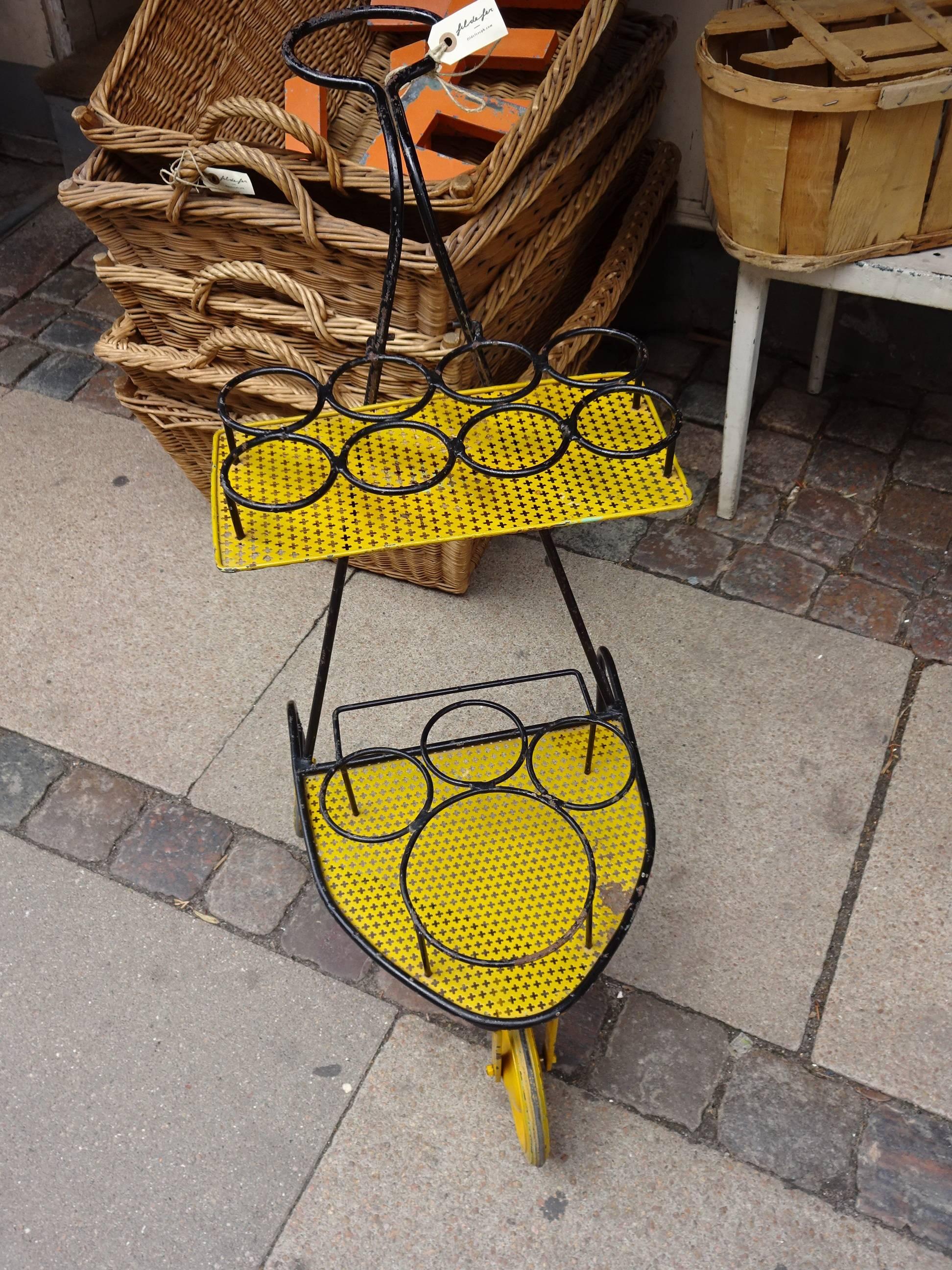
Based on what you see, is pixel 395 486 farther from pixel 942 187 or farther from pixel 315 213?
pixel 942 187

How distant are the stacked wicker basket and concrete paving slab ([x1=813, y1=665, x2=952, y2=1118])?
41.5 inches

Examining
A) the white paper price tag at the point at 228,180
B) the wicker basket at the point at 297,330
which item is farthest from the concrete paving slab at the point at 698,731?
the white paper price tag at the point at 228,180

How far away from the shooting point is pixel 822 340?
2873mm

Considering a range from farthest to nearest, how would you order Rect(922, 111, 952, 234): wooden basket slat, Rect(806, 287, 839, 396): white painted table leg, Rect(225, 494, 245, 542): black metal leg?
1. Rect(806, 287, 839, 396): white painted table leg
2. Rect(922, 111, 952, 234): wooden basket slat
3. Rect(225, 494, 245, 542): black metal leg

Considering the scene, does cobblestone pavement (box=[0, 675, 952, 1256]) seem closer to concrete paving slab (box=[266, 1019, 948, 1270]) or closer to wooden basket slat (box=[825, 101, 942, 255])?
concrete paving slab (box=[266, 1019, 948, 1270])

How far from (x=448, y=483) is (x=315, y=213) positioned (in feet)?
2.37

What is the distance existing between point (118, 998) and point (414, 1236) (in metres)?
0.67

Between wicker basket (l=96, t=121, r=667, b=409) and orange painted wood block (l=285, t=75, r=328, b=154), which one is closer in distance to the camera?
wicker basket (l=96, t=121, r=667, b=409)

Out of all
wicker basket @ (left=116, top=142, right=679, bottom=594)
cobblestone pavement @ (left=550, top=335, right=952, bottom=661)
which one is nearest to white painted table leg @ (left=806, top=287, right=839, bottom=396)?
cobblestone pavement @ (left=550, top=335, right=952, bottom=661)

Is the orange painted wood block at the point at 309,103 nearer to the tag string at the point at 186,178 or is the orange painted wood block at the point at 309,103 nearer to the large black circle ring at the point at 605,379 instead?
the tag string at the point at 186,178

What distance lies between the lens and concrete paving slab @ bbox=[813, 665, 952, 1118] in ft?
6.03

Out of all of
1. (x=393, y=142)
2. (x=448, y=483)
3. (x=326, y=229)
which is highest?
(x=393, y=142)

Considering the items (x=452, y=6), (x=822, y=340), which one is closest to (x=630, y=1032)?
(x=822, y=340)

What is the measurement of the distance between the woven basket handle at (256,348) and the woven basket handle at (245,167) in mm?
228
